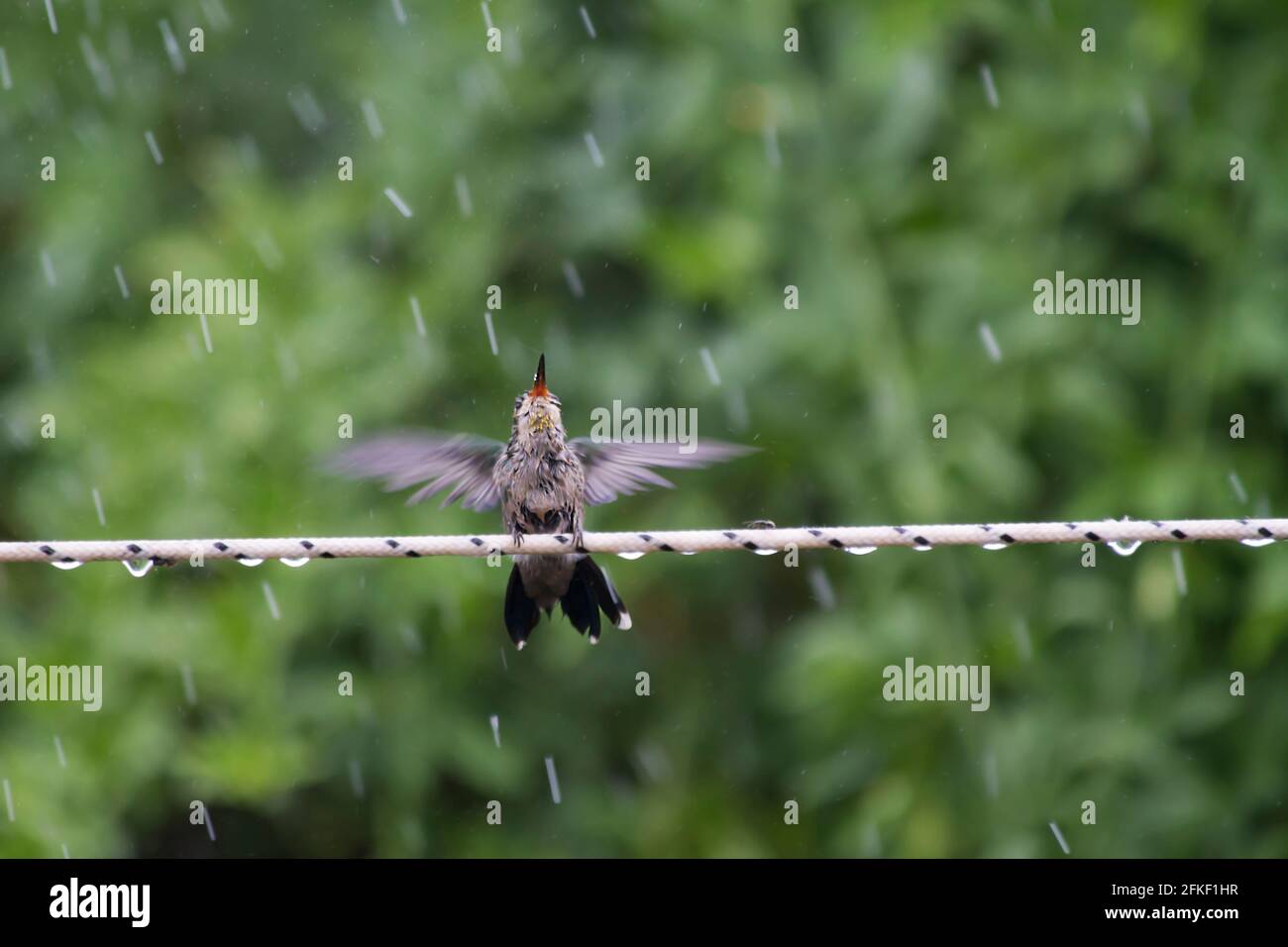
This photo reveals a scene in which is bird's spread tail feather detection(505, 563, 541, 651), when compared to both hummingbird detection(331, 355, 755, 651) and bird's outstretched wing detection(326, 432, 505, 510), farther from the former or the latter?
bird's outstretched wing detection(326, 432, 505, 510)

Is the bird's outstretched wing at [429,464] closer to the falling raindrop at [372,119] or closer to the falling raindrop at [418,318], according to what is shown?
the falling raindrop at [418,318]

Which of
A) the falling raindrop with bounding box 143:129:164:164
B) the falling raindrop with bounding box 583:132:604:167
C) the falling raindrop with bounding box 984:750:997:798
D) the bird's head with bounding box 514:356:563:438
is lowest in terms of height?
the falling raindrop with bounding box 984:750:997:798

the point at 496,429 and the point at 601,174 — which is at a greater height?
the point at 601,174

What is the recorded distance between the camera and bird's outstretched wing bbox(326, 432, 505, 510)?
3.74 meters

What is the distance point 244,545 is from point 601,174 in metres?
3.27

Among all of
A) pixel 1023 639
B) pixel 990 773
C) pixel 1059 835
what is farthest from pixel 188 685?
pixel 1059 835

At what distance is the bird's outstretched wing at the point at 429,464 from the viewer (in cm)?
374

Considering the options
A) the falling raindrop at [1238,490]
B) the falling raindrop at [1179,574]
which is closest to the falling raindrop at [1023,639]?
the falling raindrop at [1179,574]

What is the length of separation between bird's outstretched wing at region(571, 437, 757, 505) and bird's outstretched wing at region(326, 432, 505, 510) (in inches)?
10.6

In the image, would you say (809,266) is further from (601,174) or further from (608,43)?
(608,43)

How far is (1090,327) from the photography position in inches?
206

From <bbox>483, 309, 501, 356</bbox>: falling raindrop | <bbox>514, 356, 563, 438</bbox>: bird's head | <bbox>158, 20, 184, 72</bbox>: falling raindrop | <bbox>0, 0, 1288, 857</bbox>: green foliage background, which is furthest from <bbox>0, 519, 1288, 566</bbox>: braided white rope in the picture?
<bbox>158, 20, 184, 72</bbox>: falling raindrop

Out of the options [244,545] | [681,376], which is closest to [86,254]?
[681,376]

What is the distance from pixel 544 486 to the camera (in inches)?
164
